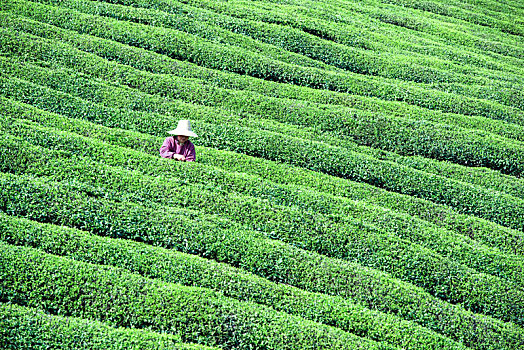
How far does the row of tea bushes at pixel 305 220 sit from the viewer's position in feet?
40.4

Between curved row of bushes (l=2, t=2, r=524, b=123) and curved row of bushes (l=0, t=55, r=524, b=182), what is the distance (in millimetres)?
1902

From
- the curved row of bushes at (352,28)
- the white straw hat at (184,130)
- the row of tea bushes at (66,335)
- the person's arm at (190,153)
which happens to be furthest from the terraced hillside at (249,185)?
the white straw hat at (184,130)

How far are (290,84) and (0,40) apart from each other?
33.3 ft

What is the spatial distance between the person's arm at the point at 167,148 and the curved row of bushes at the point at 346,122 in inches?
102

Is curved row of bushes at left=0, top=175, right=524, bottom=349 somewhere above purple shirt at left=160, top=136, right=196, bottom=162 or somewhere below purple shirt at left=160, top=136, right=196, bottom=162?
below

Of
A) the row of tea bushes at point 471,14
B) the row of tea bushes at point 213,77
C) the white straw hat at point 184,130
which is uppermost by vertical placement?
the row of tea bushes at point 471,14

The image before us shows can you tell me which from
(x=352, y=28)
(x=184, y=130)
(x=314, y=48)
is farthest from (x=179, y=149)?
(x=352, y=28)

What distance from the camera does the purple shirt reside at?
14.1 meters

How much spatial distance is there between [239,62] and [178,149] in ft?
22.4

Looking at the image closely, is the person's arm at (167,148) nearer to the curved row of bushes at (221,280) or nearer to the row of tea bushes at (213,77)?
the curved row of bushes at (221,280)

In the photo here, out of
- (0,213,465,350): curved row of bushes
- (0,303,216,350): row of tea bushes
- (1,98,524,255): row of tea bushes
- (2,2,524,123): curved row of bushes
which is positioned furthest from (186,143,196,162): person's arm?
(2,2,524,123): curved row of bushes

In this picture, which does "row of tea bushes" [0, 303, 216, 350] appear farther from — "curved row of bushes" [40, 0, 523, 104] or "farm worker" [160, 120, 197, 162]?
"curved row of bushes" [40, 0, 523, 104]

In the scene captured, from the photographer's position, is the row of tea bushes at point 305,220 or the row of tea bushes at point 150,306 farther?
the row of tea bushes at point 305,220

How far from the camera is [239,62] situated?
19859 millimetres
